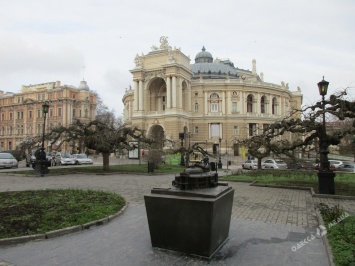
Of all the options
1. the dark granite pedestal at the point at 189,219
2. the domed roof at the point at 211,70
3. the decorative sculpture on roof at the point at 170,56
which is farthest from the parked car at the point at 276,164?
the domed roof at the point at 211,70

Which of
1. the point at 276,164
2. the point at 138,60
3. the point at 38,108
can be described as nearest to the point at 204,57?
the point at 138,60

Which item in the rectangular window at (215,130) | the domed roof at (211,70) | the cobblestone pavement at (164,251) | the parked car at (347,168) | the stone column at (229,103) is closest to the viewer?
the cobblestone pavement at (164,251)

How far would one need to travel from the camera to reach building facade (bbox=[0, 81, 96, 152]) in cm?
7881

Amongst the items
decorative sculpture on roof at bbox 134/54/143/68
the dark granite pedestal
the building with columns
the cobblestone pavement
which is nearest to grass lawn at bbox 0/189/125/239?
the cobblestone pavement

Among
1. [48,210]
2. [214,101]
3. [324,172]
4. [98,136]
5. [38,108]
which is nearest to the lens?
[48,210]

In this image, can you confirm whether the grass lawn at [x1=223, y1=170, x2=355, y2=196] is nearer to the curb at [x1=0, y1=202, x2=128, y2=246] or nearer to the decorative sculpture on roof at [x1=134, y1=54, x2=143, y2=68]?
the curb at [x1=0, y1=202, x2=128, y2=246]

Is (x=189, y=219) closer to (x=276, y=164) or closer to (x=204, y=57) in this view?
(x=276, y=164)

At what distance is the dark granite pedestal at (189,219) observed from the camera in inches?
198

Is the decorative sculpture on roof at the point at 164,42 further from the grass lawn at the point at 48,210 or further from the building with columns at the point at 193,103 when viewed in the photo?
the grass lawn at the point at 48,210

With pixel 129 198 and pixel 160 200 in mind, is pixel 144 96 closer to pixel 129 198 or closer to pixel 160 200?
pixel 129 198

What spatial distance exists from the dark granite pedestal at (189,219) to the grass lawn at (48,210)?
2.49m

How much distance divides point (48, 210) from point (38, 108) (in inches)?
3241

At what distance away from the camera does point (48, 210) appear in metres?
8.02

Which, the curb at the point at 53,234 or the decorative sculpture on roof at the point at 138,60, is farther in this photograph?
the decorative sculpture on roof at the point at 138,60
